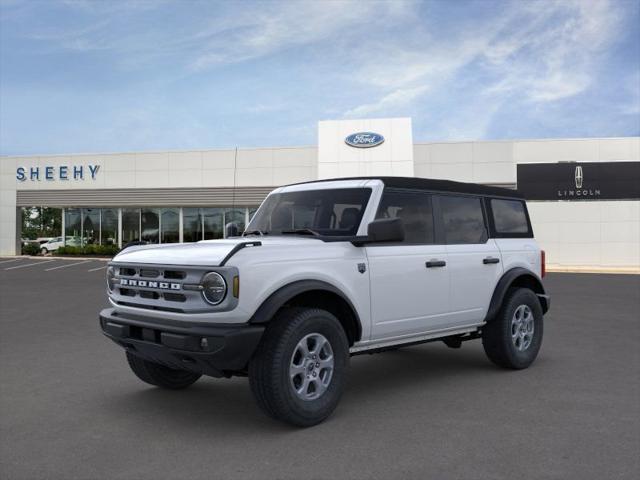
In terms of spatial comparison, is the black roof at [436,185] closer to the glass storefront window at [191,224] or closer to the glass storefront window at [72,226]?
the glass storefront window at [191,224]

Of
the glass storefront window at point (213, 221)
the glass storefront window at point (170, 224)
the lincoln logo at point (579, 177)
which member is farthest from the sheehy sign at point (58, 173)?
the lincoln logo at point (579, 177)

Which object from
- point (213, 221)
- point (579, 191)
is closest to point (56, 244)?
point (213, 221)

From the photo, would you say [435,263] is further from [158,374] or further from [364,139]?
[364,139]

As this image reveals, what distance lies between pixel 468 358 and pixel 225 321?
13.0ft

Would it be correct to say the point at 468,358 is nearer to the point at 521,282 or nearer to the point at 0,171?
the point at 521,282

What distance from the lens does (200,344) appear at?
13.6ft

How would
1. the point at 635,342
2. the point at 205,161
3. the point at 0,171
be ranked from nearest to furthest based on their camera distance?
1. the point at 635,342
2. the point at 205,161
3. the point at 0,171

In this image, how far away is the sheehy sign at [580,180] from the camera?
93.9 feet

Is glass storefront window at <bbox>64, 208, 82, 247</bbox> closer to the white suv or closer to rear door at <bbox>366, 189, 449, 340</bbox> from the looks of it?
the white suv

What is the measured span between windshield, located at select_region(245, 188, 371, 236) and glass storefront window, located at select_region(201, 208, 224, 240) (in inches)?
1080

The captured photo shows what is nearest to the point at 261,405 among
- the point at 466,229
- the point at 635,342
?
the point at 466,229

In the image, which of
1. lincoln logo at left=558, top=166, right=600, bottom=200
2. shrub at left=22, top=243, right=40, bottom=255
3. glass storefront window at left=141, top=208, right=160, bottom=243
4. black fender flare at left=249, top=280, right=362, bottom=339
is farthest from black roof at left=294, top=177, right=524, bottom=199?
shrub at left=22, top=243, right=40, bottom=255

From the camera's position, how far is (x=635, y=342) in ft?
26.9

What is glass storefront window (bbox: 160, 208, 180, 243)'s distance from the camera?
33.6m
